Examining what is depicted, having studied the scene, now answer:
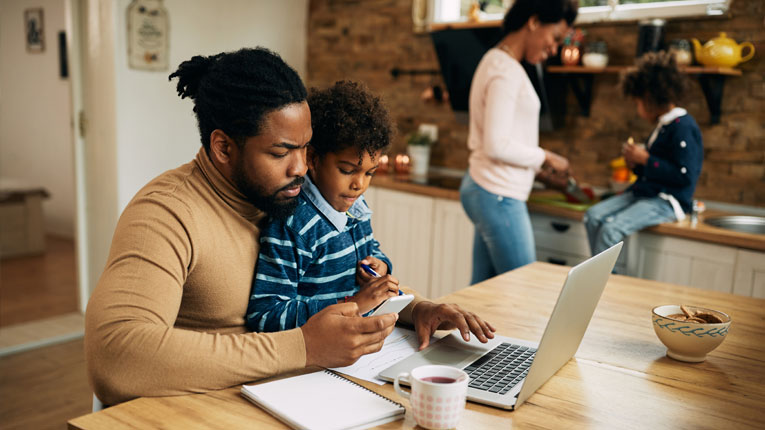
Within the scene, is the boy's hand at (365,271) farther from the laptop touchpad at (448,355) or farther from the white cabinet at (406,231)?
the white cabinet at (406,231)

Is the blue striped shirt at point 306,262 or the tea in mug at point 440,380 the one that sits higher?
the blue striped shirt at point 306,262

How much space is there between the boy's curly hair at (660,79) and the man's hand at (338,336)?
2.02m

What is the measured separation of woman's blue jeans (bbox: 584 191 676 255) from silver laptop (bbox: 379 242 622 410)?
4.56 ft

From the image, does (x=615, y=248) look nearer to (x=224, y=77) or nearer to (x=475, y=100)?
(x=224, y=77)

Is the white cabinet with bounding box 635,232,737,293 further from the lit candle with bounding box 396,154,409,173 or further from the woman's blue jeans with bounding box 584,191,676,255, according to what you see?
the lit candle with bounding box 396,154,409,173

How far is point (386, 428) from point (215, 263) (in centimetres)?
43

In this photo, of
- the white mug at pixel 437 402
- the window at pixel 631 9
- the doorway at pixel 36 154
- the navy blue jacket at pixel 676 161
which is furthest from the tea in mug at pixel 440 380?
the doorway at pixel 36 154

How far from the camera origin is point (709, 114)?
9.52 ft

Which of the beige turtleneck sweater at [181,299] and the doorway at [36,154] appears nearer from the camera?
the beige turtleneck sweater at [181,299]

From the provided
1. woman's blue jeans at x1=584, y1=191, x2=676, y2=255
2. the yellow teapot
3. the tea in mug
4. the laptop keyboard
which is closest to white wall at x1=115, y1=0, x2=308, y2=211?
woman's blue jeans at x1=584, y1=191, x2=676, y2=255

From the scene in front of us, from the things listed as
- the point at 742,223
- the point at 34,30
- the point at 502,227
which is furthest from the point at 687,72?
the point at 34,30

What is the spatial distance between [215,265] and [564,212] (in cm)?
203

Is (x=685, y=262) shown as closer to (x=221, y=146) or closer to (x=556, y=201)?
(x=556, y=201)

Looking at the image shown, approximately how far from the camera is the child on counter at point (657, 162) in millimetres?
2533
